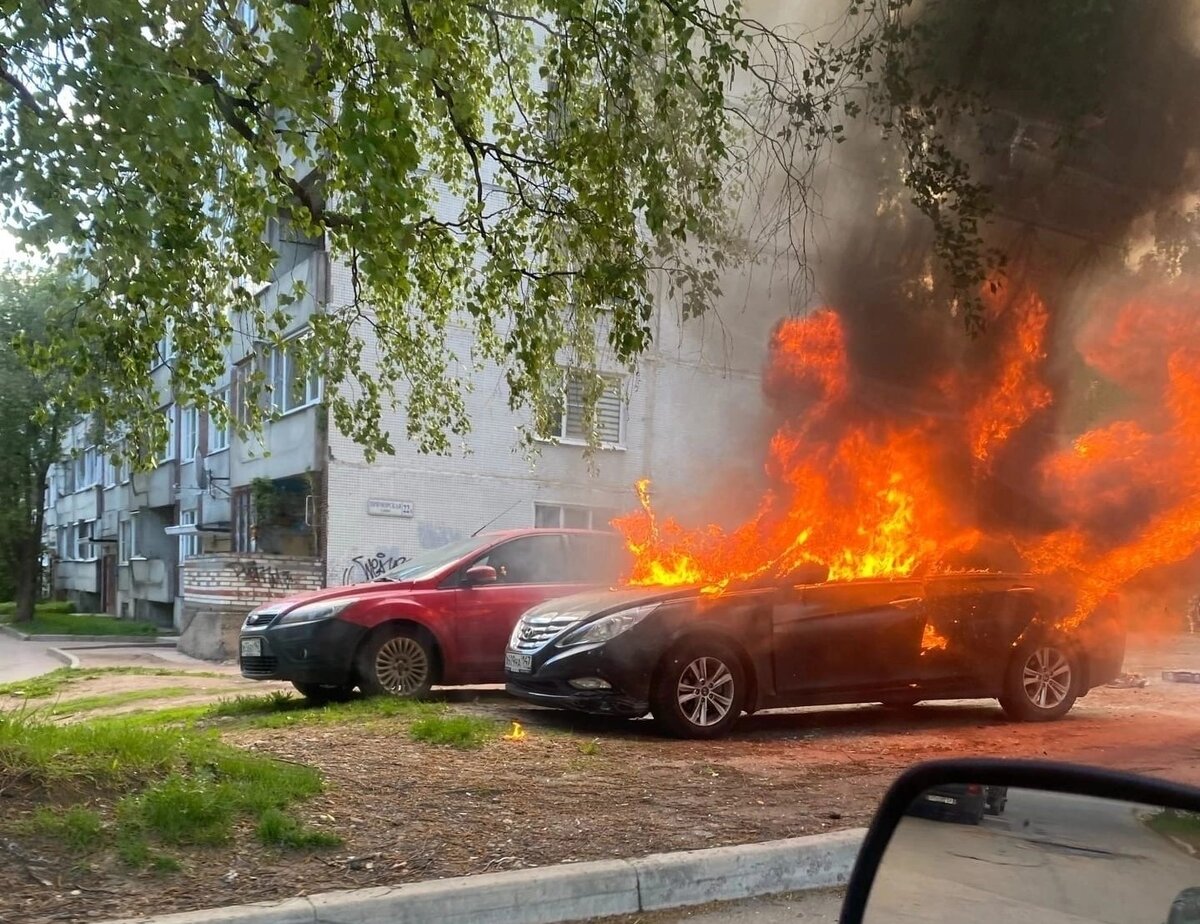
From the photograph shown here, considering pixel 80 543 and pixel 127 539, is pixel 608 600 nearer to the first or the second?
pixel 127 539

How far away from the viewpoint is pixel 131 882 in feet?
13.7

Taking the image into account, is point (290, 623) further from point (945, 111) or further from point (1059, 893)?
point (1059, 893)

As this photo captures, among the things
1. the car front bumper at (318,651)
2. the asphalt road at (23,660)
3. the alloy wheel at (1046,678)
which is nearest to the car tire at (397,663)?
the car front bumper at (318,651)

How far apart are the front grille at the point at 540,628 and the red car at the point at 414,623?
1210mm

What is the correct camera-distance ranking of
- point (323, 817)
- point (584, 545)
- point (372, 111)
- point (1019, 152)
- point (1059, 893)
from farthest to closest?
point (584, 545) < point (1019, 152) < point (372, 111) < point (323, 817) < point (1059, 893)

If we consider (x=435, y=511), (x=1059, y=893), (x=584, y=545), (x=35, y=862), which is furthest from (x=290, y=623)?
(x=435, y=511)

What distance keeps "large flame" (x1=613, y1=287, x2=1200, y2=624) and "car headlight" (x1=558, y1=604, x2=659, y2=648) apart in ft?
3.13

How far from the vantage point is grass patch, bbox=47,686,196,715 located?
10516 mm

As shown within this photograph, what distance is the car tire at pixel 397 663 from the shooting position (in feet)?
29.5

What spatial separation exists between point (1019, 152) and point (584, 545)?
5.23 metres

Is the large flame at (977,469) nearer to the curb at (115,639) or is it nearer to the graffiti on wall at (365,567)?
the graffiti on wall at (365,567)

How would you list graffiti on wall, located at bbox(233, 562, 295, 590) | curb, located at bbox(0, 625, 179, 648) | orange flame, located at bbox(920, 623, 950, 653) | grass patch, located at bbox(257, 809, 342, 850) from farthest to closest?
curb, located at bbox(0, 625, 179, 648) < graffiti on wall, located at bbox(233, 562, 295, 590) < orange flame, located at bbox(920, 623, 950, 653) < grass patch, located at bbox(257, 809, 342, 850)

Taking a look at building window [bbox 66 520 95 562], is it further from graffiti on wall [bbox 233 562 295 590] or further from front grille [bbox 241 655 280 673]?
front grille [bbox 241 655 280 673]

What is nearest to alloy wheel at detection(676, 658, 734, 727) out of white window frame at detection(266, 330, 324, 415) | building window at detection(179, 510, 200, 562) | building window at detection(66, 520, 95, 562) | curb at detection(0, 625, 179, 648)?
white window frame at detection(266, 330, 324, 415)
